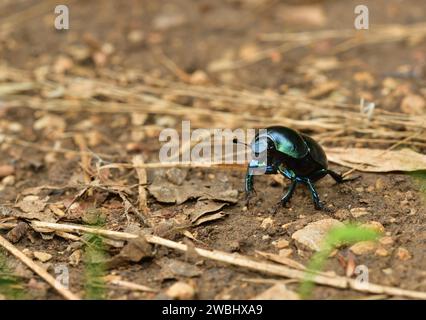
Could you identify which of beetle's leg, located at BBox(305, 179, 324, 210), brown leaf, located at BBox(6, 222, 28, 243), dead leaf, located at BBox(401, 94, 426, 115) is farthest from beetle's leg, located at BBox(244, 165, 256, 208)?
dead leaf, located at BBox(401, 94, 426, 115)

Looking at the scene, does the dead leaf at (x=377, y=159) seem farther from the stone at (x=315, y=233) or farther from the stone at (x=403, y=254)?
the stone at (x=403, y=254)

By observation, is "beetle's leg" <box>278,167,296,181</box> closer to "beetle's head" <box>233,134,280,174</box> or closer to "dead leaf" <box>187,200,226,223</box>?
"beetle's head" <box>233,134,280,174</box>

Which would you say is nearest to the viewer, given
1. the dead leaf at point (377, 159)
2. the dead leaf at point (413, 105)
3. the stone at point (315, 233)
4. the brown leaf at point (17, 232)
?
the stone at point (315, 233)

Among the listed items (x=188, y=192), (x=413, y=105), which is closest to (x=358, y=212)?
(x=188, y=192)

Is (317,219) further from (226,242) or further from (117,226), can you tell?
(117,226)

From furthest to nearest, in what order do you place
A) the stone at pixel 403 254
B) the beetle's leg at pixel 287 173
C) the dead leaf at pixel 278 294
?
the beetle's leg at pixel 287 173 → the stone at pixel 403 254 → the dead leaf at pixel 278 294

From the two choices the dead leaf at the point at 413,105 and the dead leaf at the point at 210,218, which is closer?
the dead leaf at the point at 210,218

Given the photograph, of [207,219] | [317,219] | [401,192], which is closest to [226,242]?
[207,219]

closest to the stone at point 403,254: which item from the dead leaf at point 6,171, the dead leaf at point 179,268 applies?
the dead leaf at point 179,268

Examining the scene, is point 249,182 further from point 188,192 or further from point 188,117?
point 188,117

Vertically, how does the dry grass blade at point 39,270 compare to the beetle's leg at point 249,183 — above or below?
below
